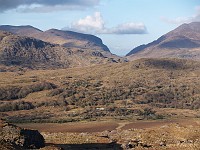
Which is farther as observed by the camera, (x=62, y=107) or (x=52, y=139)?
(x=62, y=107)

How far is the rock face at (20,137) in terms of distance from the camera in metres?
52.0

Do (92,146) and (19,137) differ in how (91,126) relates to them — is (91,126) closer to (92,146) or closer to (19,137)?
(92,146)

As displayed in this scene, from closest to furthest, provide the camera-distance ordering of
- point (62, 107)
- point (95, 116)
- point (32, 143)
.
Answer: point (32, 143), point (95, 116), point (62, 107)

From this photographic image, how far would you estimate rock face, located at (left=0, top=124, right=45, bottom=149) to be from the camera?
2046 inches

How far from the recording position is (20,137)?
52.8 metres

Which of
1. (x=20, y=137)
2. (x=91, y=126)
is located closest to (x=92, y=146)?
(x=20, y=137)

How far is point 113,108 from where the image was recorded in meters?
192

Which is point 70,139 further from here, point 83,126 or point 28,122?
point 28,122

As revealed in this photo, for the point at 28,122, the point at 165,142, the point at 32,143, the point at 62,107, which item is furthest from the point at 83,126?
the point at 32,143

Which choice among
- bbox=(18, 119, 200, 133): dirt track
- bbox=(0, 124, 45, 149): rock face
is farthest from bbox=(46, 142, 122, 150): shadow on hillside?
bbox=(18, 119, 200, 133): dirt track

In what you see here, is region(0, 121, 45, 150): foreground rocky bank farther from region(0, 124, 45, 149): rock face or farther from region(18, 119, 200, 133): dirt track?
region(18, 119, 200, 133): dirt track

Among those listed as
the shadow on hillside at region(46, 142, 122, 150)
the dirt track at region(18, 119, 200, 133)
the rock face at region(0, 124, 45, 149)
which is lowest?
the dirt track at region(18, 119, 200, 133)

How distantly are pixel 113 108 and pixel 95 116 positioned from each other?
21.1 meters

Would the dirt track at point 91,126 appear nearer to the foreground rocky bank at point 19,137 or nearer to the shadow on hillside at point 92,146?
the shadow on hillside at point 92,146
